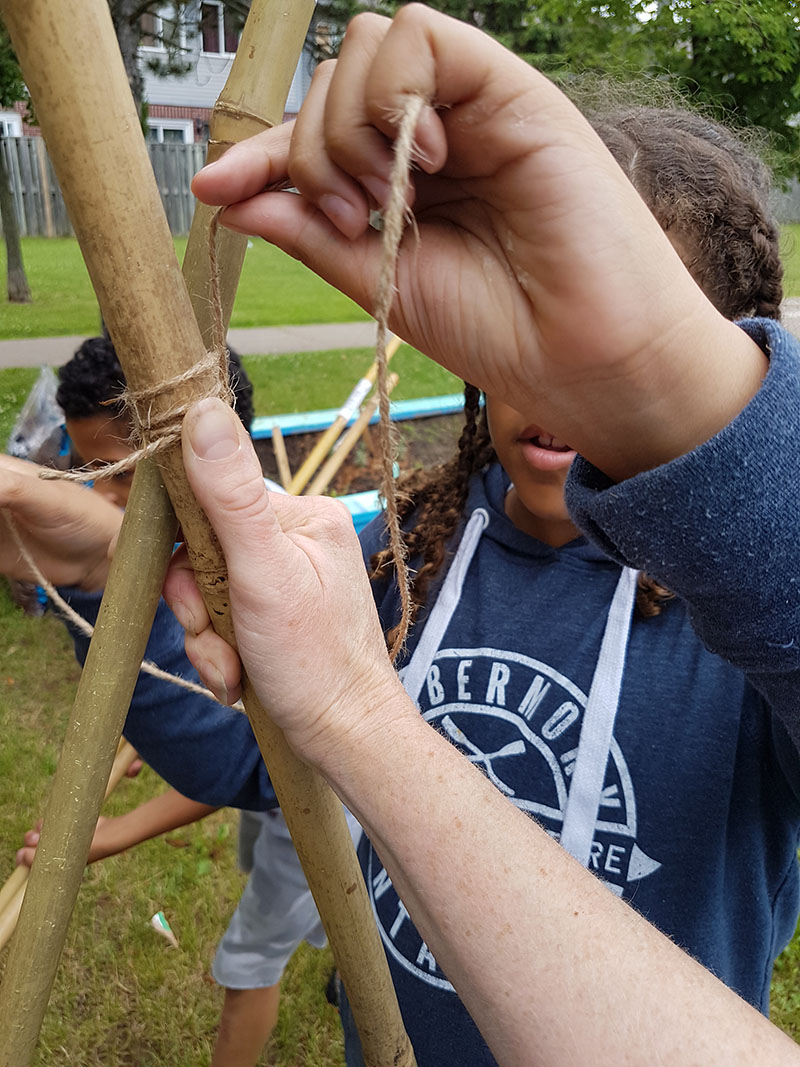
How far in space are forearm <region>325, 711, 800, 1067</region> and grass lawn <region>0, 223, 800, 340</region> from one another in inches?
22.7

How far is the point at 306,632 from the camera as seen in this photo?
704 mm

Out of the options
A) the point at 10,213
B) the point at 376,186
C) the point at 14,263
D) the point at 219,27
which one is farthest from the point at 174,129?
the point at 376,186

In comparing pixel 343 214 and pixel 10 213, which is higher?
pixel 343 214

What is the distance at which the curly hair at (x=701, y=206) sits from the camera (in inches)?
45.4

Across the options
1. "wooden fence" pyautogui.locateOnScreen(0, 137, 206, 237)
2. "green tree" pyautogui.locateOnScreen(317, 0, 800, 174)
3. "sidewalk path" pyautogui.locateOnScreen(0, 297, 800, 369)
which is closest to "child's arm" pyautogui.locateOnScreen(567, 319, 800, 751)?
"wooden fence" pyautogui.locateOnScreen(0, 137, 206, 237)

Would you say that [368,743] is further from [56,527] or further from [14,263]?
[14,263]

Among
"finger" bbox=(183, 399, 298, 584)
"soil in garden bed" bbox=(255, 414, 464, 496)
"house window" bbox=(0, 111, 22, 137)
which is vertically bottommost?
"soil in garden bed" bbox=(255, 414, 464, 496)

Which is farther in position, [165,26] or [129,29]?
[165,26]

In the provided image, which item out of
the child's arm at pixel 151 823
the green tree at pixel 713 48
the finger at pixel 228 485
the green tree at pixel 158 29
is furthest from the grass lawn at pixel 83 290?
the green tree at pixel 713 48

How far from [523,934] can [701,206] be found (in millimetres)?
1018

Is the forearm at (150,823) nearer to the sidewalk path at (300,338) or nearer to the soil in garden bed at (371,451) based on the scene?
the soil in garden bed at (371,451)

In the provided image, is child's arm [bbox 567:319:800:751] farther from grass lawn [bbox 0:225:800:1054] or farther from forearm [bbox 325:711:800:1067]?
grass lawn [bbox 0:225:800:1054]

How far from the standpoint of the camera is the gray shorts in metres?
2.01

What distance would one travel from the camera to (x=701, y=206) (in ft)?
3.80
